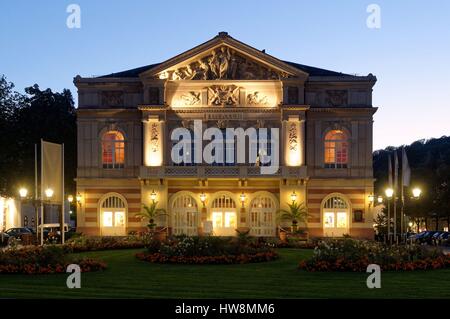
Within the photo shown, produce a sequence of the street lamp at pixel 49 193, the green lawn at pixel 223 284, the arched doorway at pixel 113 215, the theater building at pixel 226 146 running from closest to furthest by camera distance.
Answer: the green lawn at pixel 223 284
the street lamp at pixel 49 193
the theater building at pixel 226 146
the arched doorway at pixel 113 215

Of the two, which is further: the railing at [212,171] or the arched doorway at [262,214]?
the arched doorway at [262,214]

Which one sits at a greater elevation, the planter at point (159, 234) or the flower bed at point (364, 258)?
the flower bed at point (364, 258)

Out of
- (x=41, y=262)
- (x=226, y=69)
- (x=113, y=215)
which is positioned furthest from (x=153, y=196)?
(x=41, y=262)

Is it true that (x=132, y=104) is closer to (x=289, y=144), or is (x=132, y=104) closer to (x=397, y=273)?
(x=289, y=144)

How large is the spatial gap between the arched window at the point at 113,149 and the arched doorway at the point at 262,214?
11.8 metres

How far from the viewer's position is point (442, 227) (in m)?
116

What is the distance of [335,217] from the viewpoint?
63594 millimetres

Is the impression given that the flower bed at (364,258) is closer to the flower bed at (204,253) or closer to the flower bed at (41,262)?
the flower bed at (204,253)

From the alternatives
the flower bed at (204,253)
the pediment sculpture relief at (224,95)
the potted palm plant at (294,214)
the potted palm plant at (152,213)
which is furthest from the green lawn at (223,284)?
the pediment sculpture relief at (224,95)

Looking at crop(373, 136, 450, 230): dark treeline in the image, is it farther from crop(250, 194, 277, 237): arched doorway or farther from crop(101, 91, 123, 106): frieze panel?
crop(101, 91, 123, 106): frieze panel

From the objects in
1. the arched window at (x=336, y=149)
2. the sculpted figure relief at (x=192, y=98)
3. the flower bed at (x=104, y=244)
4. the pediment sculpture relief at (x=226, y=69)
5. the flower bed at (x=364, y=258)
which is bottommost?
the flower bed at (x=104, y=244)

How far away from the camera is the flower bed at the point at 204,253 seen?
36.3m

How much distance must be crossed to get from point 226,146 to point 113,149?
969 cm
